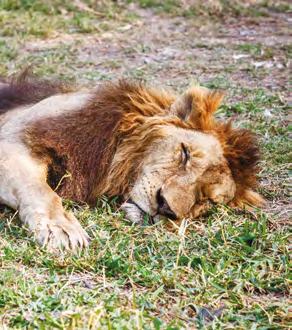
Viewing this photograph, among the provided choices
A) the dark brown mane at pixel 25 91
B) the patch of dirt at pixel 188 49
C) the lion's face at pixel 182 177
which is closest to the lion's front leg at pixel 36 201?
the lion's face at pixel 182 177

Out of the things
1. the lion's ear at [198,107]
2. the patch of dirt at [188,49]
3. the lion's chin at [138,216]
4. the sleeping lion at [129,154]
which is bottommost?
the patch of dirt at [188,49]

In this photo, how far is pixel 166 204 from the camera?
374cm

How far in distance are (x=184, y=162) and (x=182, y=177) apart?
0.33 feet

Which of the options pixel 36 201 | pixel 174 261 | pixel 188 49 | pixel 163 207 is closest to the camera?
pixel 174 261

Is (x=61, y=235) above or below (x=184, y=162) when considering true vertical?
below

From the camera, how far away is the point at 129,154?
4.05 metres

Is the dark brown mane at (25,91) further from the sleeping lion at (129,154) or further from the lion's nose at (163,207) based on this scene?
the lion's nose at (163,207)

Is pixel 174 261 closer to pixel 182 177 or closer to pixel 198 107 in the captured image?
pixel 182 177

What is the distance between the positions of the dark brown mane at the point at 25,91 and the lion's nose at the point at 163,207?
1.19 m

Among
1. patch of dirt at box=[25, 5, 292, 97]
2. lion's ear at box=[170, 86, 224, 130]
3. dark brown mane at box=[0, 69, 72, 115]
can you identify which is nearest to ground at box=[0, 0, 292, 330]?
patch of dirt at box=[25, 5, 292, 97]

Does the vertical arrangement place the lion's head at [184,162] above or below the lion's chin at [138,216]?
above

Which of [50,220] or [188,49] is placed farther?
[188,49]

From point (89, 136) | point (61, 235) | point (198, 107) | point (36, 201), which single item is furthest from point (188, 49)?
point (61, 235)

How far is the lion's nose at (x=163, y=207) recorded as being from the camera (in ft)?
12.3
